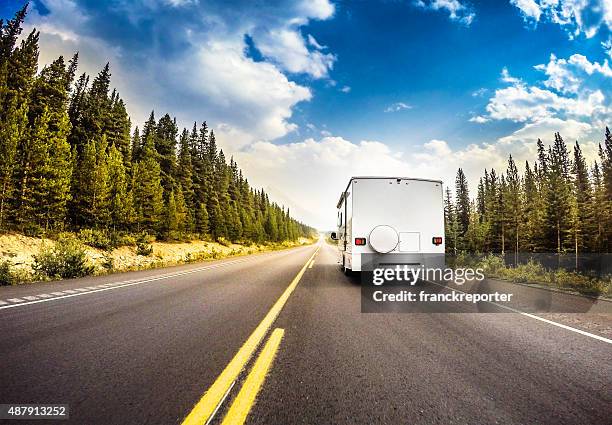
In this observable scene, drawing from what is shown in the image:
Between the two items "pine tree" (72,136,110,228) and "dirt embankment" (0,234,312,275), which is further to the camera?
"pine tree" (72,136,110,228)

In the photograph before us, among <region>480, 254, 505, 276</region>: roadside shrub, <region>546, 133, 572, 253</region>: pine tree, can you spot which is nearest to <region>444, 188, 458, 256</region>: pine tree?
<region>546, 133, 572, 253</region>: pine tree

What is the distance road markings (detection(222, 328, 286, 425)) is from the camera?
2137 millimetres

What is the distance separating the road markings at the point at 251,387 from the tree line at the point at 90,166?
80.2 feet

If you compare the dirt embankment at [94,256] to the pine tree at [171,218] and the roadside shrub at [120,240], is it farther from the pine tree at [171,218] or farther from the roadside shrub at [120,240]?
the pine tree at [171,218]

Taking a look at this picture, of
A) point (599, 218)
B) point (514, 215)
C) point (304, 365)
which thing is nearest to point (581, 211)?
point (599, 218)

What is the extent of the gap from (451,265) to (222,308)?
55.7 feet

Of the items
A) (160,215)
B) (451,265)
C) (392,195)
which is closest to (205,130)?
(160,215)

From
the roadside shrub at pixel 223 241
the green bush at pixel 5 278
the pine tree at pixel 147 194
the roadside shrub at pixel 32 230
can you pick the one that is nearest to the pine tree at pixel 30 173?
the roadside shrub at pixel 32 230

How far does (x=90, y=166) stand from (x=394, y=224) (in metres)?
27.3

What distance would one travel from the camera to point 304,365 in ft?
10.5

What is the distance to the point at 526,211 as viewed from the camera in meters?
49.6

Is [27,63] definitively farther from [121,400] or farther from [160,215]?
[121,400]

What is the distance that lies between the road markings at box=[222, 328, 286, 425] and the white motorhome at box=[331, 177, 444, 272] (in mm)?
5852

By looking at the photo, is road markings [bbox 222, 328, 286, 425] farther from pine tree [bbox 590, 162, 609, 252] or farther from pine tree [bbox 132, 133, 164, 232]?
pine tree [bbox 590, 162, 609, 252]
